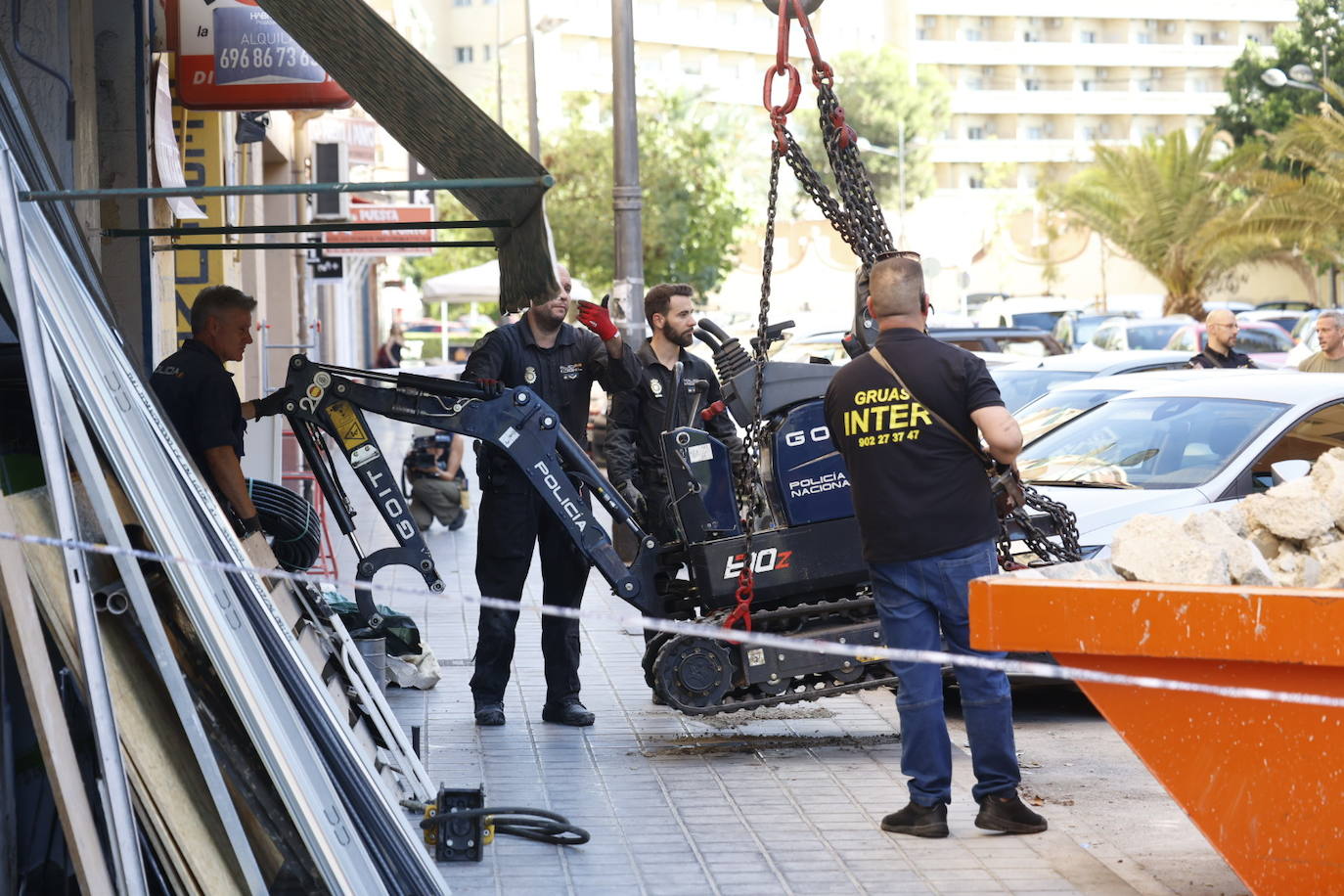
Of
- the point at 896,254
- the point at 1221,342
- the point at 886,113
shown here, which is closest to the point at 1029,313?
the point at 1221,342

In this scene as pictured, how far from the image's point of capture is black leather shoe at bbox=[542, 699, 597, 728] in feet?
25.7

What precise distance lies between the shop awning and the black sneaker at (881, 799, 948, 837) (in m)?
2.20

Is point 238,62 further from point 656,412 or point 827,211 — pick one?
point 827,211

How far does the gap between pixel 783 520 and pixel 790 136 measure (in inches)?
66.4

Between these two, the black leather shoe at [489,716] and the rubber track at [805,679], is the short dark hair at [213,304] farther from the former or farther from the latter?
the rubber track at [805,679]

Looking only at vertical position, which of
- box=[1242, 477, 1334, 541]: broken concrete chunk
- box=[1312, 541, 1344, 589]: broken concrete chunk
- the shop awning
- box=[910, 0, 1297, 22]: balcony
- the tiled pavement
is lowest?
the tiled pavement

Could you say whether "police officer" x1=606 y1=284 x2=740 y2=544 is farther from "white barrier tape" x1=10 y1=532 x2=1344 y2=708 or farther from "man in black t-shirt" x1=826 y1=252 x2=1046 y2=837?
"white barrier tape" x1=10 y1=532 x2=1344 y2=708

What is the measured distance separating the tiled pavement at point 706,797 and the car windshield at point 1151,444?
1.61 meters

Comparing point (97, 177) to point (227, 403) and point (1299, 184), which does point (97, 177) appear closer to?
point (227, 403)

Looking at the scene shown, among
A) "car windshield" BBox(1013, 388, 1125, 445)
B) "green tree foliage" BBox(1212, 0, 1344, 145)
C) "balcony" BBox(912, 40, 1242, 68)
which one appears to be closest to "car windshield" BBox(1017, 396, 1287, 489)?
"car windshield" BBox(1013, 388, 1125, 445)

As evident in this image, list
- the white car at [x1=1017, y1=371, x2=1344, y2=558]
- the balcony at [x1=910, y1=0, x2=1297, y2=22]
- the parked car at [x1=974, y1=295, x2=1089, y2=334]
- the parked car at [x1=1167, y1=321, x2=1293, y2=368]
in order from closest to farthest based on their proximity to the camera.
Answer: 1. the white car at [x1=1017, y1=371, x2=1344, y2=558]
2. the parked car at [x1=1167, y1=321, x2=1293, y2=368]
3. the parked car at [x1=974, y1=295, x2=1089, y2=334]
4. the balcony at [x1=910, y1=0, x2=1297, y2=22]

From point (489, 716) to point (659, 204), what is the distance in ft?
88.0

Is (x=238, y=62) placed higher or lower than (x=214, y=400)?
higher

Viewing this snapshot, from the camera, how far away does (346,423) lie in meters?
6.91
